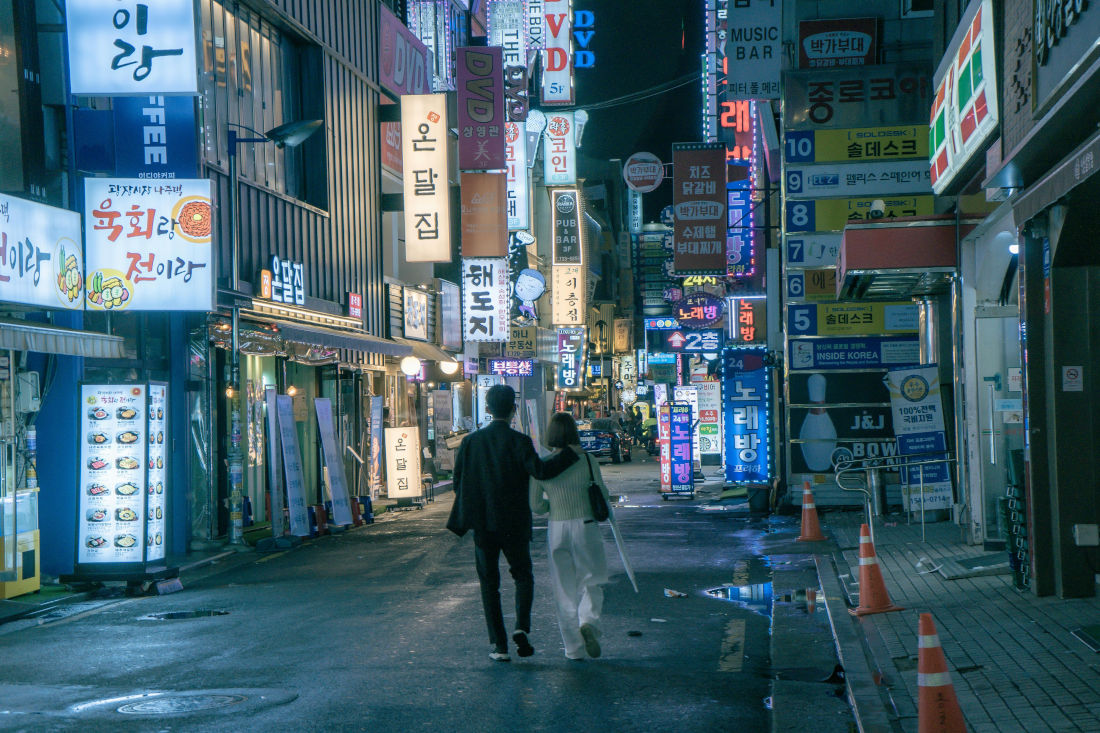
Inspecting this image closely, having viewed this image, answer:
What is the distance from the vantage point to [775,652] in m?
8.88

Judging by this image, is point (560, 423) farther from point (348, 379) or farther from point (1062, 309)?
point (348, 379)

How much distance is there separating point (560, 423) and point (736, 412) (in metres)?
15.9

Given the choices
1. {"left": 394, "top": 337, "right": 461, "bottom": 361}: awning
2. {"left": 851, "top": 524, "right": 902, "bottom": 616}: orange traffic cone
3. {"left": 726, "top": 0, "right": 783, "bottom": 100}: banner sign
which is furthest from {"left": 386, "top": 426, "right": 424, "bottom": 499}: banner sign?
{"left": 851, "top": 524, "right": 902, "bottom": 616}: orange traffic cone

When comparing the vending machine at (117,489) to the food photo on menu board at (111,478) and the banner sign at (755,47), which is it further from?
the banner sign at (755,47)

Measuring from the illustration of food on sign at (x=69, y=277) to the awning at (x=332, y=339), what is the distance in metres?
5.87

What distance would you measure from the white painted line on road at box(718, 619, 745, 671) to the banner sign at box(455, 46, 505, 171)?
17.9 meters

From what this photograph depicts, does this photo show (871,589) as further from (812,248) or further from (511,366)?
(511,366)

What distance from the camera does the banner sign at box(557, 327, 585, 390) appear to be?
57250 mm

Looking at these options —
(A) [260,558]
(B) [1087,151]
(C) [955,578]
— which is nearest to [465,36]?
(A) [260,558]

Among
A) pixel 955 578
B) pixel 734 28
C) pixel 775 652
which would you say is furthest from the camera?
pixel 734 28

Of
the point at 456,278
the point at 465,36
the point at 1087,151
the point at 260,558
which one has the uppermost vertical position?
the point at 465,36

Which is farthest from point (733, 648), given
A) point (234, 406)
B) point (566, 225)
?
point (566, 225)

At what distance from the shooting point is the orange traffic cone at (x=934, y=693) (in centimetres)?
545

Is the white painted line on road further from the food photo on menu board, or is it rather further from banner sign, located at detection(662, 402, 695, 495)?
banner sign, located at detection(662, 402, 695, 495)
